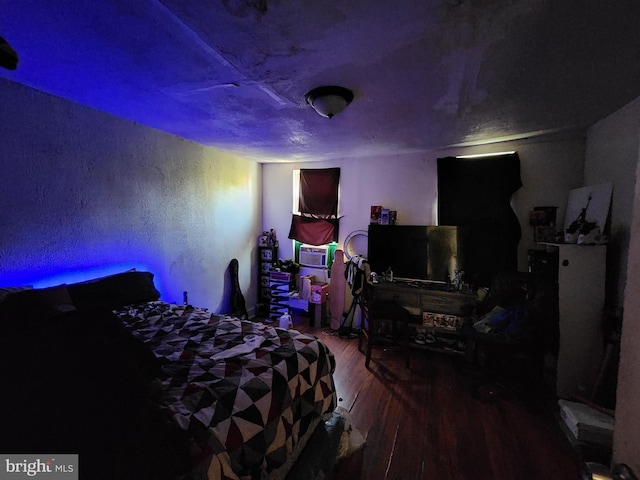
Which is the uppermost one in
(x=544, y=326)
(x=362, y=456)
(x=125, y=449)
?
(x=125, y=449)

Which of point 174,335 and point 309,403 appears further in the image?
point 174,335

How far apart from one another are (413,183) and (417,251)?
967 mm

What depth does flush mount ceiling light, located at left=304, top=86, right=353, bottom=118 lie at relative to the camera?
1.79 m

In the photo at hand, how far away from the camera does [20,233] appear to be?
2.00 metres

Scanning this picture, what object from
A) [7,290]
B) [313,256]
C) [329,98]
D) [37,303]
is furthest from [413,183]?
[7,290]

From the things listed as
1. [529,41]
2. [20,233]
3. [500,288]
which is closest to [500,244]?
[500,288]

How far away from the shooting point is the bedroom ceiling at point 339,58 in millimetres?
1128

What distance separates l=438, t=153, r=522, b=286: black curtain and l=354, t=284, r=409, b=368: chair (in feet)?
3.47

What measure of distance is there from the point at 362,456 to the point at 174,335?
1544 millimetres

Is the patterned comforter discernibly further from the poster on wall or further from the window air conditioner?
the poster on wall

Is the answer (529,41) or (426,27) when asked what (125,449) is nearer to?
(426,27)

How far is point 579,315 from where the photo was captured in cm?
227

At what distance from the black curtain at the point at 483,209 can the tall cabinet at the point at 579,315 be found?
2.59 feet

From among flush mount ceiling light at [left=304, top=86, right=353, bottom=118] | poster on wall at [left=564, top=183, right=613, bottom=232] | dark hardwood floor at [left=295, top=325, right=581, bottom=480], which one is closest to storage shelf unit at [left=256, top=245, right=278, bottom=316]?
dark hardwood floor at [left=295, top=325, right=581, bottom=480]
